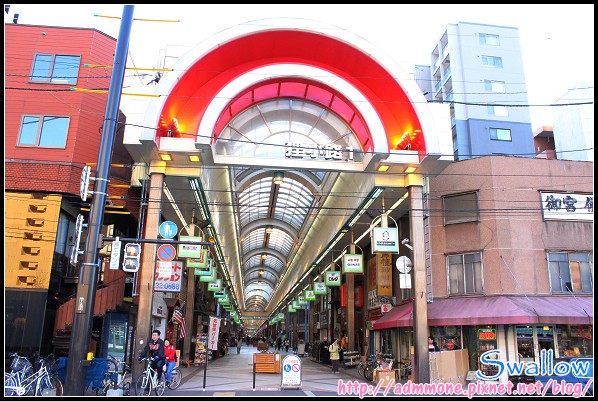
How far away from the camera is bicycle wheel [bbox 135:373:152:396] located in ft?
47.2

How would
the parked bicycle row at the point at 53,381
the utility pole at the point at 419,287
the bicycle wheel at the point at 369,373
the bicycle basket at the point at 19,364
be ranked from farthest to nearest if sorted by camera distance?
the bicycle wheel at the point at 369,373, the utility pole at the point at 419,287, the bicycle basket at the point at 19,364, the parked bicycle row at the point at 53,381

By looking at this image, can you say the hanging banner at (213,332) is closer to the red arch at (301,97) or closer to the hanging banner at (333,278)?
the red arch at (301,97)

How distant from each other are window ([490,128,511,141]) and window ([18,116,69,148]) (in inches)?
1862

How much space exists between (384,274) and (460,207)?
640 centimetres

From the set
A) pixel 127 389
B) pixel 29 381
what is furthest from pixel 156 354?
pixel 29 381

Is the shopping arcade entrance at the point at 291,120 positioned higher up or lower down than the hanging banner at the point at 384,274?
higher up

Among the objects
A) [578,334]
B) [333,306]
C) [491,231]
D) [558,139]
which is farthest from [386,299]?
[558,139]

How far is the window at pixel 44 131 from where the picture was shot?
20203mm

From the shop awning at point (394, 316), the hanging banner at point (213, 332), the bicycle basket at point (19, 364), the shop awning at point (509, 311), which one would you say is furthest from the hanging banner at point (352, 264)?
the bicycle basket at point (19, 364)

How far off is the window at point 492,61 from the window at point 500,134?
8.82m

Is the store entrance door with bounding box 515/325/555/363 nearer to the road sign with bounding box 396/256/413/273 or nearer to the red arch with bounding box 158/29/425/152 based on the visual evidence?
the road sign with bounding box 396/256/413/273

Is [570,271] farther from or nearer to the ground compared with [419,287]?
farther from the ground

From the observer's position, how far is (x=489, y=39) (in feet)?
194

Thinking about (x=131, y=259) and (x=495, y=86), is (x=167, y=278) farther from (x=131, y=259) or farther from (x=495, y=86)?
(x=495, y=86)
